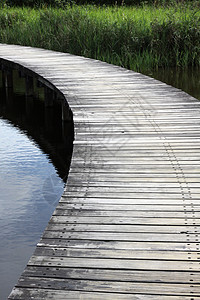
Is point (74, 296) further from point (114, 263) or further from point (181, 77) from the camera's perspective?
point (181, 77)

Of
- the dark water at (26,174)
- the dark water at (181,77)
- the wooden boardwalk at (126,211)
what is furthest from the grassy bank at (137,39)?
the wooden boardwalk at (126,211)

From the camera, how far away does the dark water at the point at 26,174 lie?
4102 mm

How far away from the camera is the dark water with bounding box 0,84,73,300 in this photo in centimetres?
410

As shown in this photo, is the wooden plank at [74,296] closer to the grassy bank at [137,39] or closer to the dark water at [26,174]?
the dark water at [26,174]

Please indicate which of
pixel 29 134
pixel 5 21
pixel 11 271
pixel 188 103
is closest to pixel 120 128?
pixel 188 103

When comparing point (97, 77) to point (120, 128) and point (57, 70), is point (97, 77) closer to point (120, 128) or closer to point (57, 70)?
point (57, 70)

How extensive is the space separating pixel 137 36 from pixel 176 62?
100 centimetres

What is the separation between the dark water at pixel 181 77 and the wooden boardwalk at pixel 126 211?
12.2ft

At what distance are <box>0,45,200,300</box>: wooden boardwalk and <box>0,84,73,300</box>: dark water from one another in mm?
758

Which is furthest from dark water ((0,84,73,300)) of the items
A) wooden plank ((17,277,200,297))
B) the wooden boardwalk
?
wooden plank ((17,277,200,297))

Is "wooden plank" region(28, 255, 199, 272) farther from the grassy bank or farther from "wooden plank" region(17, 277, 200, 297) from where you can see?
the grassy bank

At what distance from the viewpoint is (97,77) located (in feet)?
25.0

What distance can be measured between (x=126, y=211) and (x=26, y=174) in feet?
9.34

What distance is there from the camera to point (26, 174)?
5.86m
